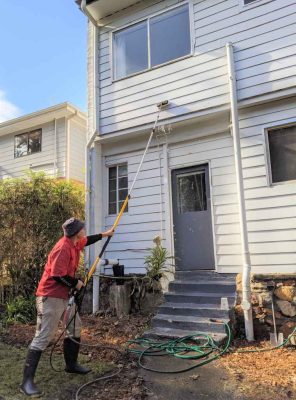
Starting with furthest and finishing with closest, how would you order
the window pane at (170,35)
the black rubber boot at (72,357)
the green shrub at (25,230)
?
1. the window pane at (170,35)
2. the green shrub at (25,230)
3. the black rubber boot at (72,357)

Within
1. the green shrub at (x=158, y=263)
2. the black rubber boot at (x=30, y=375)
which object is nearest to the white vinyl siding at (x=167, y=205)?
the green shrub at (x=158, y=263)

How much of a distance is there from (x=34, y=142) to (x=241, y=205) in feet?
37.2

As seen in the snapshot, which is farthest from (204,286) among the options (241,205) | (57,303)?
(57,303)

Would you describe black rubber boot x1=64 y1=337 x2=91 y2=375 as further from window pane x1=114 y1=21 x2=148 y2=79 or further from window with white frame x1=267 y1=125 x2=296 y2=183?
window pane x1=114 y1=21 x2=148 y2=79

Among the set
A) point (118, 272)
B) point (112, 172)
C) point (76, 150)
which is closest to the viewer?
point (118, 272)

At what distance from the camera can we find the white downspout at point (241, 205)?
5.01 meters

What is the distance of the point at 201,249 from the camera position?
245 inches

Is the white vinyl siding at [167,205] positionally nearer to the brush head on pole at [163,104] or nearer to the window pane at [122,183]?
the window pane at [122,183]

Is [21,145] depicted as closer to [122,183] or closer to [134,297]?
[122,183]

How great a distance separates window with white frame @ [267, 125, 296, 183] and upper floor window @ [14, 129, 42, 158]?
10.8 metres

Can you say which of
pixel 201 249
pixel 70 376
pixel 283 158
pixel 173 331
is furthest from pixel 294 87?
pixel 70 376

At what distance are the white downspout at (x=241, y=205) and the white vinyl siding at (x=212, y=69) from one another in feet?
0.64

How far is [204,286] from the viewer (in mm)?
5707

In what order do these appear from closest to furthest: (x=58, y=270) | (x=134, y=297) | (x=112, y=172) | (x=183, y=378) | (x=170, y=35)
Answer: (x=58, y=270) < (x=183, y=378) < (x=134, y=297) < (x=170, y=35) < (x=112, y=172)
